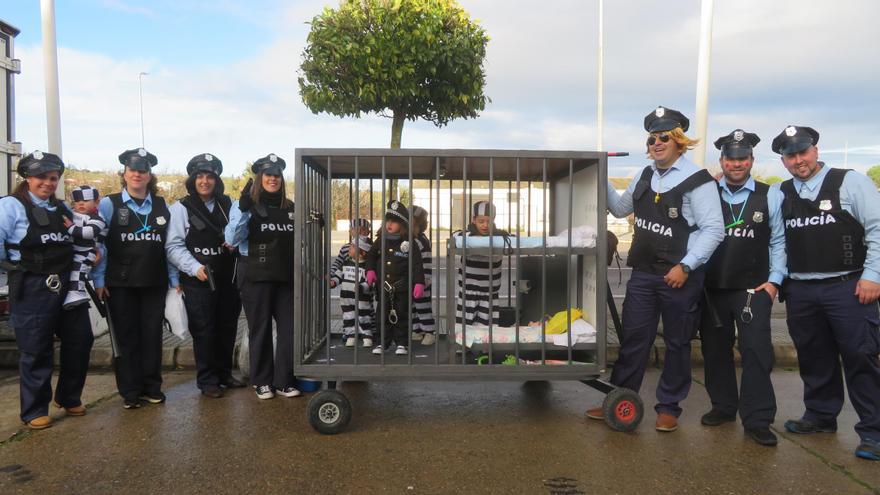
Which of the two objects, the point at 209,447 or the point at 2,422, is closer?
the point at 209,447

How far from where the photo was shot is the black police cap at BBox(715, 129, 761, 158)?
4.20m

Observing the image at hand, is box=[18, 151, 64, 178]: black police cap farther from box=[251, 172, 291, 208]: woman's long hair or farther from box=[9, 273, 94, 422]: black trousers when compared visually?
box=[251, 172, 291, 208]: woman's long hair

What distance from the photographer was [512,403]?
4.98 meters

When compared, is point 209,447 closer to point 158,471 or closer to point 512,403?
point 158,471

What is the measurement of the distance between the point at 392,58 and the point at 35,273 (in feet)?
20.1

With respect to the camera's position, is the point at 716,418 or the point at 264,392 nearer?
the point at 716,418

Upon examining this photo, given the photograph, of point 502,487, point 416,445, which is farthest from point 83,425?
point 502,487

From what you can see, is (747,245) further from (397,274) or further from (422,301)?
(422,301)

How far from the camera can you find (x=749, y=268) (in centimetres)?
418

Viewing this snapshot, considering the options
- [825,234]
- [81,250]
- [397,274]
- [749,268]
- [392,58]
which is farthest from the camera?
[392,58]

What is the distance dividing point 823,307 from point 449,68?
6725mm

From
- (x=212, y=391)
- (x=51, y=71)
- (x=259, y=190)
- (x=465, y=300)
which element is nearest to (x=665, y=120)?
(x=465, y=300)

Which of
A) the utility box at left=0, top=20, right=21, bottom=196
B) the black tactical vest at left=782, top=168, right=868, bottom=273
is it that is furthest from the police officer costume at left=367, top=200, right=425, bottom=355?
the utility box at left=0, top=20, right=21, bottom=196

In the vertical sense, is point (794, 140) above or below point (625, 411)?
above
